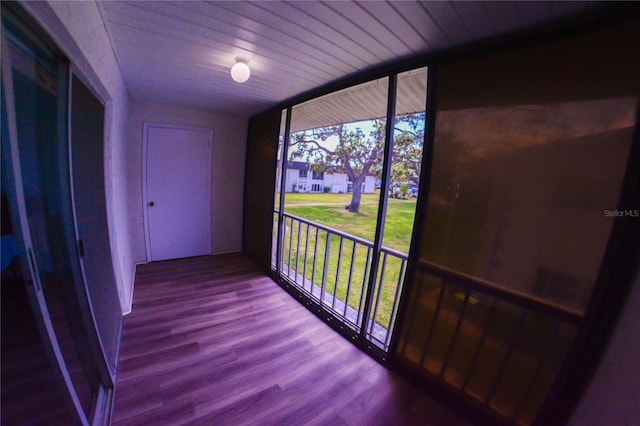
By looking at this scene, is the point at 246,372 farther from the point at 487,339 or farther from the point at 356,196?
the point at 356,196

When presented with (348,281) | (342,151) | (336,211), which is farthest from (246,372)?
(336,211)

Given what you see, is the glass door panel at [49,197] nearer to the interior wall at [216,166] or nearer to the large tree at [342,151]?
the interior wall at [216,166]

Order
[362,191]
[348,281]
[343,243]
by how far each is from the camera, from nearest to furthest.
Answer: [348,281]
[343,243]
[362,191]

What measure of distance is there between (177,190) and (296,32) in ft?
9.69

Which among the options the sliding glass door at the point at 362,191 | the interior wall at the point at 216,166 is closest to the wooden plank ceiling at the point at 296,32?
the sliding glass door at the point at 362,191

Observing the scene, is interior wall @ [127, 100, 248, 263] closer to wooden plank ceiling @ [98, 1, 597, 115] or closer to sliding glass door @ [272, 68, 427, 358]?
sliding glass door @ [272, 68, 427, 358]

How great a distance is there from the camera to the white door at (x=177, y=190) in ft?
10.2

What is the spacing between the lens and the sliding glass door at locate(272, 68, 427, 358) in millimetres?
1784

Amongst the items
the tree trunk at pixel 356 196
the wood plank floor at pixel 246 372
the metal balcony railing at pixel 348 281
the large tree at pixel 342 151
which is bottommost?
the wood plank floor at pixel 246 372

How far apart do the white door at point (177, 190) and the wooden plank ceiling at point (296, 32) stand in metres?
1.25

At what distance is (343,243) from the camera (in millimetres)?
2404

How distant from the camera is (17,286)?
2.35ft

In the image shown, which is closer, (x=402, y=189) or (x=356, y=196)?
(x=402, y=189)

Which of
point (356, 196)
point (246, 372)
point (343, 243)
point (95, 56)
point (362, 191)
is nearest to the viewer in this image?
point (95, 56)
